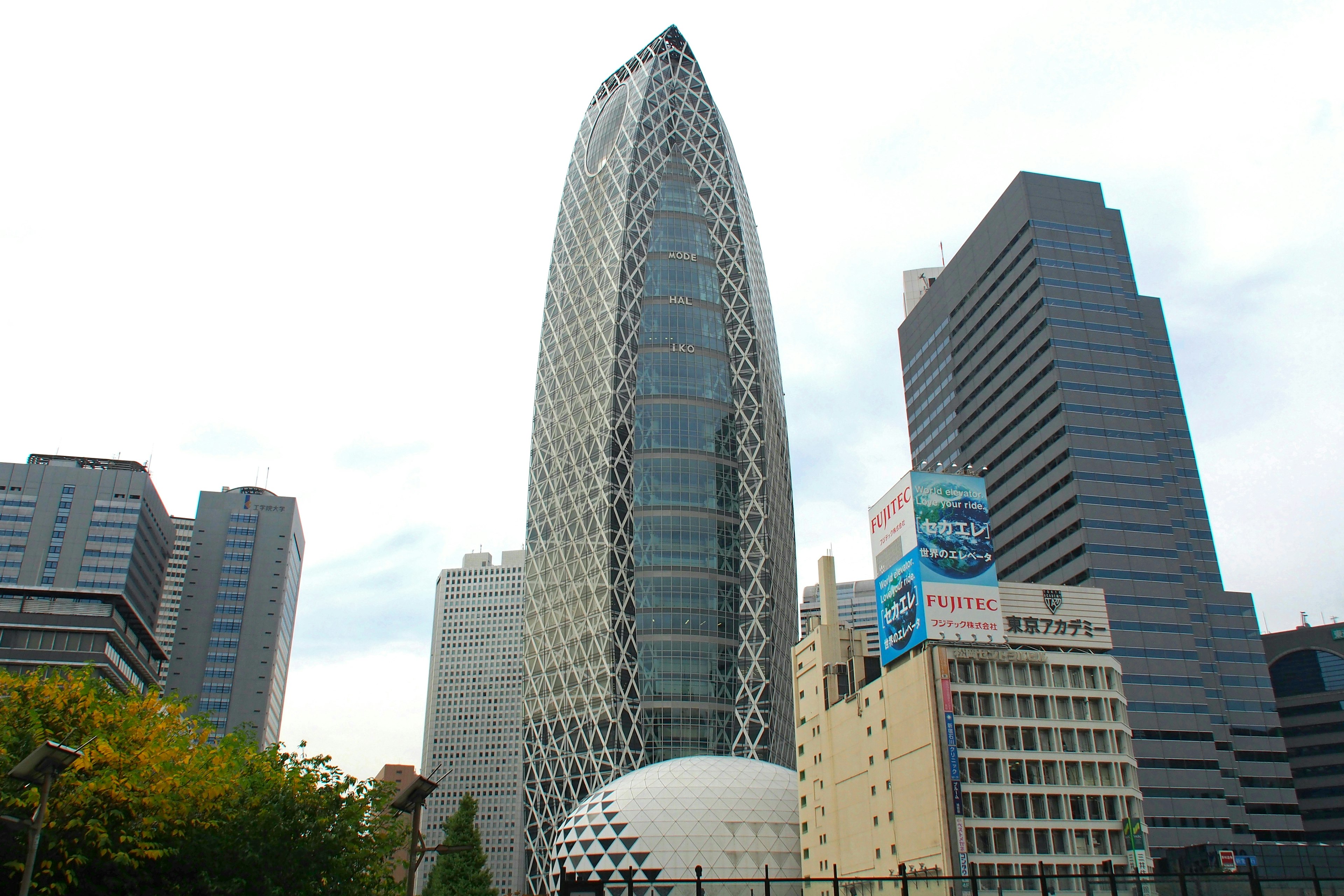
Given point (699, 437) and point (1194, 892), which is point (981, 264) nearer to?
point (699, 437)

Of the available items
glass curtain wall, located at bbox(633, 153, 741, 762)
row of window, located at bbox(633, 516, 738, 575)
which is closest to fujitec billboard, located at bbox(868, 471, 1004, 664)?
glass curtain wall, located at bbox(633, 153, 741, 762)

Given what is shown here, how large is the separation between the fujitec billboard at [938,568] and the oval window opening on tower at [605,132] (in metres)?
85.9

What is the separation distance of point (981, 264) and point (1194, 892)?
145 meters

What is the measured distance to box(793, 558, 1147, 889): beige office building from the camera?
68000mm

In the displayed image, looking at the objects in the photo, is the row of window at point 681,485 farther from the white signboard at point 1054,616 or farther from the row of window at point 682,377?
the white signboard at point 1054,616

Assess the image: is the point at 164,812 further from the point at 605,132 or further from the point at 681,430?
the point at 605,132

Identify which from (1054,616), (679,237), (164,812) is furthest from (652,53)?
(164,812)

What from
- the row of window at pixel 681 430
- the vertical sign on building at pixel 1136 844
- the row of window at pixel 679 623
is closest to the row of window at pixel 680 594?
the row of window at pixel 679 623

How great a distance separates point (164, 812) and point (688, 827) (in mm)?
60871

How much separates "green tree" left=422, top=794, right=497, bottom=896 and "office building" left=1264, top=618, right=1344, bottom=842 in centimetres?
12751

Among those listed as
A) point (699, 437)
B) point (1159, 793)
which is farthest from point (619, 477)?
point (1159, 793)

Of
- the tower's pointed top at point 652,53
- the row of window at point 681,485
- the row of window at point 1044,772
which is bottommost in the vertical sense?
the row of window at point 1044,772

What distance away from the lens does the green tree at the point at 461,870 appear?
77.0 meters

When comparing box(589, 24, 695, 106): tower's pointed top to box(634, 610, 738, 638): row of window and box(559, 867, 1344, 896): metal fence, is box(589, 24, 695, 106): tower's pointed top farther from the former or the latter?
box(559, 867, 1344, 896): metal fence
